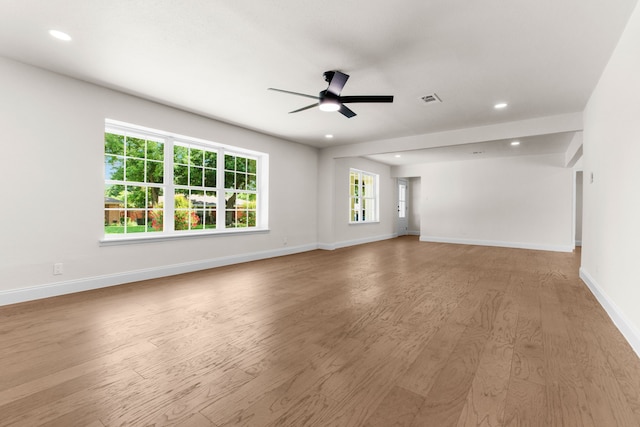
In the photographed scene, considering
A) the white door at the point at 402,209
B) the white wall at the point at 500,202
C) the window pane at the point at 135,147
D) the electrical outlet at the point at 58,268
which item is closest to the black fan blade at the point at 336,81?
the window pane at the point at 135,147

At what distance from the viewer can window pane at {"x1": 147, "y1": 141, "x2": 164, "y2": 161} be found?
443 centimetres

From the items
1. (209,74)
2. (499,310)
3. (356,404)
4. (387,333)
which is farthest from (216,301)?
(499,310)

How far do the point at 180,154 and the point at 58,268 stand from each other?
90.8 inches

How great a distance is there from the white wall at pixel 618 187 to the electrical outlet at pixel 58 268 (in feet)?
18.2

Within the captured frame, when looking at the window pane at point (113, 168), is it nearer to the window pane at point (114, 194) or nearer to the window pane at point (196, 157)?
the window pane at point (114, 194)

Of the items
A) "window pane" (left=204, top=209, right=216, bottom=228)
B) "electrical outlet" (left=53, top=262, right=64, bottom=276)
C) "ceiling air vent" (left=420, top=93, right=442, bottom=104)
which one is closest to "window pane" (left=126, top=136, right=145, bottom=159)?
"window pane" (left=204, top=209, right=216, bottom=228)

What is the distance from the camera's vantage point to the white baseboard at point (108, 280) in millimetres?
3145

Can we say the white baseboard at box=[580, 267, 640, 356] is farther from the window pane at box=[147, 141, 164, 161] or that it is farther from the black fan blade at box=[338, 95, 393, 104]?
the window pane at box=[147, 141, 164, 161]

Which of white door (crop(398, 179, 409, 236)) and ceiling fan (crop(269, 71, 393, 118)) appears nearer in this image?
ceiling fan (crop(269, 71, 393, 118))

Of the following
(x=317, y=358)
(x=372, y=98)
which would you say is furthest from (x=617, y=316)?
(x=372, y=98)

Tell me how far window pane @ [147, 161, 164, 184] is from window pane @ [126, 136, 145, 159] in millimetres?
171

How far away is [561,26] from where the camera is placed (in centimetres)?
241

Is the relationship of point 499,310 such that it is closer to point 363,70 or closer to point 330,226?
point 363,70

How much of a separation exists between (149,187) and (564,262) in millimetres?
7737
